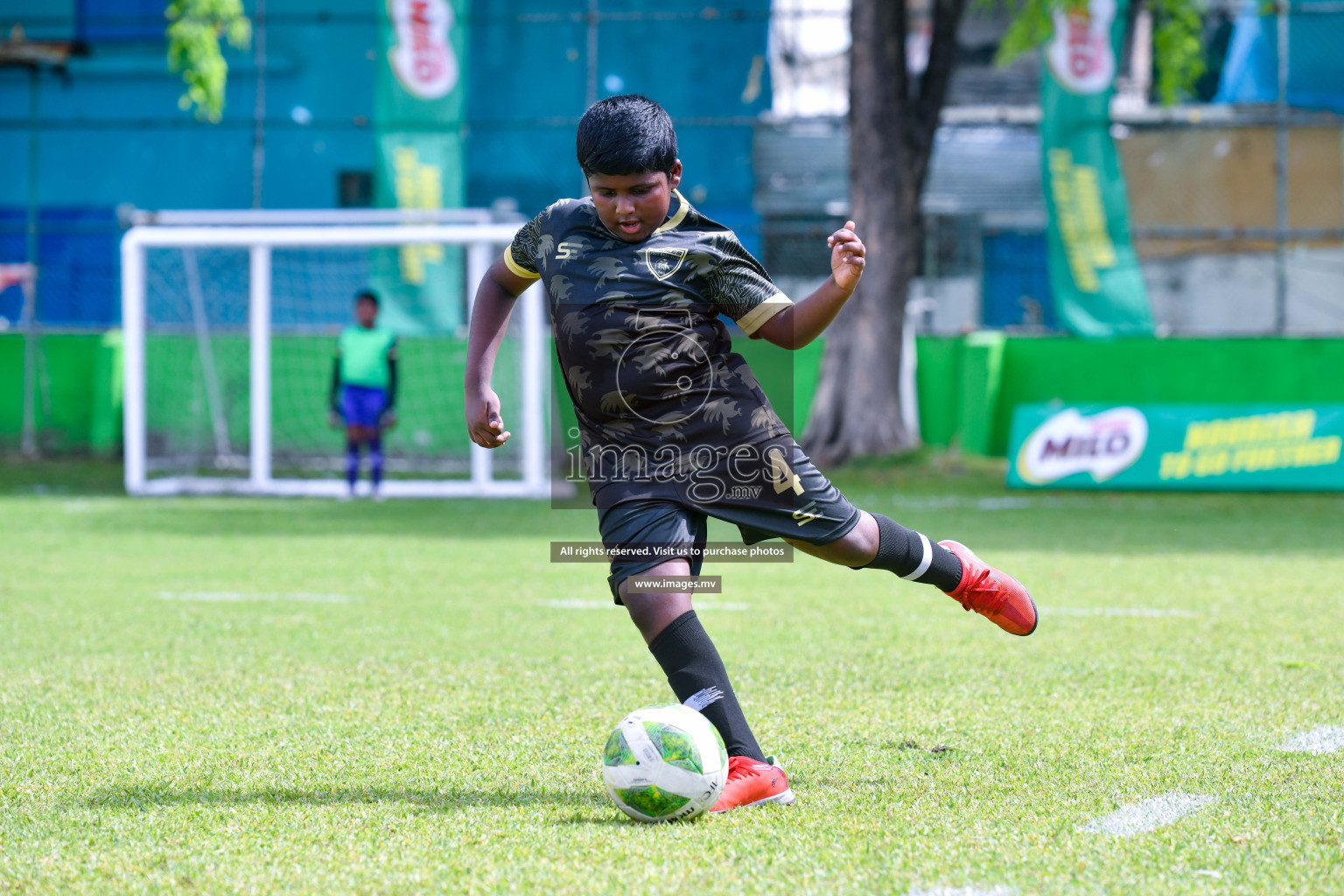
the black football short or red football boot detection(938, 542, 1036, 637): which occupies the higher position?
the black football short

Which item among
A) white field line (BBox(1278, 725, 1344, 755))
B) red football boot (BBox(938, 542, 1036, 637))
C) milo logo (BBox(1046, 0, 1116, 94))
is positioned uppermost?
milo logo (BBox(1046, 0, 1116, 94))

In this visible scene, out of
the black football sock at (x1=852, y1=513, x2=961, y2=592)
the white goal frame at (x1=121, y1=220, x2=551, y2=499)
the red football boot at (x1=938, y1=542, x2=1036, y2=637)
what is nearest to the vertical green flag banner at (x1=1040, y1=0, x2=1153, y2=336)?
the white goal frame at (x1=121, y1=220, x2=551, y2=499)

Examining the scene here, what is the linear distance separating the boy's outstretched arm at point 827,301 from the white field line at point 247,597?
3.83 m

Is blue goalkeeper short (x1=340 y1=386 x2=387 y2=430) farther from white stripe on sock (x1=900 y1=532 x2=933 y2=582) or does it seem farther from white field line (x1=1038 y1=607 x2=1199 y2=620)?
white stripe on sock (x1=900 y1=532 x2=933 y2=582)

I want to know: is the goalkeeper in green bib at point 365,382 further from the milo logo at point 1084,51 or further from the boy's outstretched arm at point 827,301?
the boy's outstretched arm at point 827,301

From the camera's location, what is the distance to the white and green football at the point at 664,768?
3.00 meters

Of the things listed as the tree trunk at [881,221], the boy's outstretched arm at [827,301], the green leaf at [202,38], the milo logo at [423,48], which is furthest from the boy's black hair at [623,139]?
the milo logo at [423,48]

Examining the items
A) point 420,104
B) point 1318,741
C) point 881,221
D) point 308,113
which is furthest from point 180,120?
point 1318,741

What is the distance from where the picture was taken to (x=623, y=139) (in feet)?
10.2

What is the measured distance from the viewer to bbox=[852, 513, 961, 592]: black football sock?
3434 mm

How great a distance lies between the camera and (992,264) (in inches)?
686

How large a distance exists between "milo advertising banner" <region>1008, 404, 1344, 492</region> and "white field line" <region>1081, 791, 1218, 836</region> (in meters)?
9.40

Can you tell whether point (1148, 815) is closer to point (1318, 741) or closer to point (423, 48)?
point (1318, 741)

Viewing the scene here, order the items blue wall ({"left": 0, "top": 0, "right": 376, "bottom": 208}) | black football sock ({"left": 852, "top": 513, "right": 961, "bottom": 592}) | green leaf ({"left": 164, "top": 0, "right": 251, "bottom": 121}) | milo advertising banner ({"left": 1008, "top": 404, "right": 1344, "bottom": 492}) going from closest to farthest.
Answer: black football sock ({"left": 852, "top": 513, "right": 961, "bottom": 592}), milo advertising banner ({"left": 1008, "top": 404, "right": 1344, "bottom": 492}), green leaf ({"left": 164, "top": 0, "right": 251, "bottom": 121}), blue wall ({"left": 0, "top": 0, "right": 376, "bottom": 208})
